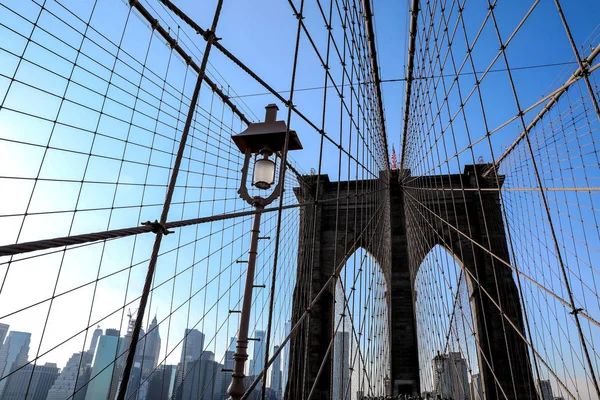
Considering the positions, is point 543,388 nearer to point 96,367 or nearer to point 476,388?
point 476,388

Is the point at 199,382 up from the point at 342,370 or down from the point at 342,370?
down

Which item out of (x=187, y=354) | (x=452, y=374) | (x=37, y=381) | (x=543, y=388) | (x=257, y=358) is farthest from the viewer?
(x=452, y=374)

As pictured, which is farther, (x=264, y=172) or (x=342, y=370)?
(x=342, y=370)

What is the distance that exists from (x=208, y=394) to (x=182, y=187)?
228 cm

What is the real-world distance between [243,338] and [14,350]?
4.29 ft

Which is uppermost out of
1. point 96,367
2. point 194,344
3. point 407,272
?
point 407,272

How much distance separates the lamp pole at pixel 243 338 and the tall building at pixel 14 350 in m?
1.17

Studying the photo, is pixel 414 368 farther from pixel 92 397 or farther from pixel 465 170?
pixel 92 397

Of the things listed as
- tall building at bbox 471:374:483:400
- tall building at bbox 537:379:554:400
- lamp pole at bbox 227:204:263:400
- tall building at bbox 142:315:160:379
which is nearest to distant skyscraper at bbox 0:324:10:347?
lamp pole at bbox 227:204:263:400

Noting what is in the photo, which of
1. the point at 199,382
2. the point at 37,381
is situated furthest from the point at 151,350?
the point at 37,381

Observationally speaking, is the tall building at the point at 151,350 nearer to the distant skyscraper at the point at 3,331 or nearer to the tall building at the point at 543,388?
the distant skyscraper at the point at 3,331

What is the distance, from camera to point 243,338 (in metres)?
2.47

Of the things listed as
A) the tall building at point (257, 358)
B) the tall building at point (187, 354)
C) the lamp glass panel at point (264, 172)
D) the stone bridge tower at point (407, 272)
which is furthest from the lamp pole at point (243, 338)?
the stone bridge tower at point (407, 272)

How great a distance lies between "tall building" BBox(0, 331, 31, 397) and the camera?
2164 mm
